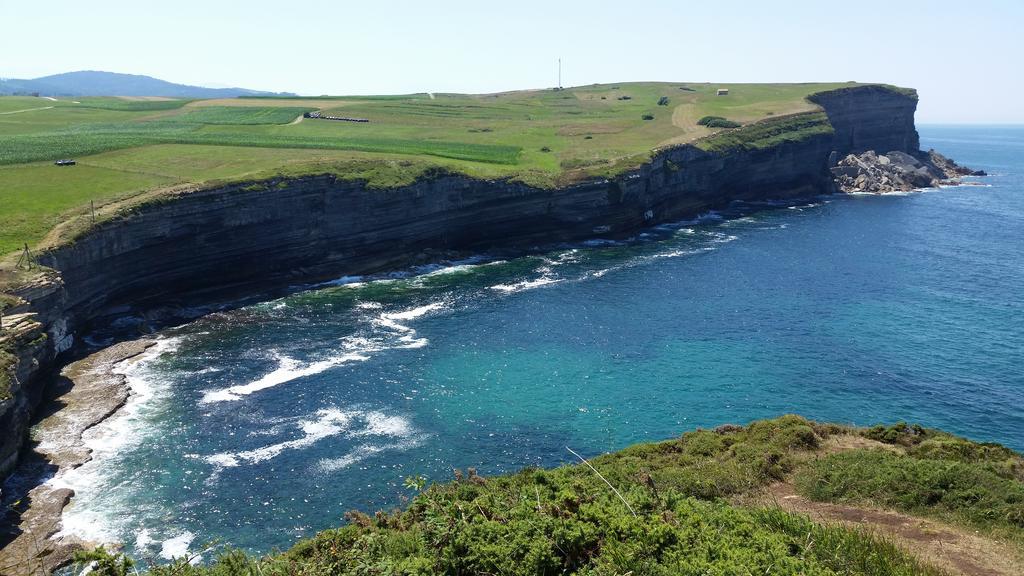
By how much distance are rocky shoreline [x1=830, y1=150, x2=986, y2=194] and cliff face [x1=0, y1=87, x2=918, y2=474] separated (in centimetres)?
2744

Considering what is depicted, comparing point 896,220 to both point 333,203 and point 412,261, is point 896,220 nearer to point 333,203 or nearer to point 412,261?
point 412,261

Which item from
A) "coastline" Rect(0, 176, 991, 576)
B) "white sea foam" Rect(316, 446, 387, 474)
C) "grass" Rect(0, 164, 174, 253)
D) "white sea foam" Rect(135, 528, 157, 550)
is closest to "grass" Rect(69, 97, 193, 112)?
"grass" Rect(0, 164, 174, 253)

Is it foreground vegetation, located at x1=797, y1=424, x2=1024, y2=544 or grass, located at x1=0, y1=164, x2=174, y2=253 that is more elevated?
grass, located at x1=0, y1=164, x2=174, y2=253

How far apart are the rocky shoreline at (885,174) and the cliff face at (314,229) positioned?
27.4 meters

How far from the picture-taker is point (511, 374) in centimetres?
5925

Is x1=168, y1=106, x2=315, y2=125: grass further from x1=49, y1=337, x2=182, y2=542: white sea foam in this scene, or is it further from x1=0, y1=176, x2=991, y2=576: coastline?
x1=49, y1=337, x2=182, y2=542: white sea foam

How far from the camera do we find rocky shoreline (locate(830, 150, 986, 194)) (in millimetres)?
150375

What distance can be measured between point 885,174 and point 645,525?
156504 mm

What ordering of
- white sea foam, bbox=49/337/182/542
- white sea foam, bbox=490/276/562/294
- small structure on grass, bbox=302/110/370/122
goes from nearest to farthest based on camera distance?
white sea foam, bbox=49/337/182/542 → white sea foam, bbox=490/276/562/294 → small structure on grass, bbox=302/110/370/122

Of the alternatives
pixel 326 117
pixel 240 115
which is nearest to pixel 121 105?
pixel 240 115

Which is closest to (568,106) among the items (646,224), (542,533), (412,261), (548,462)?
(646,224)

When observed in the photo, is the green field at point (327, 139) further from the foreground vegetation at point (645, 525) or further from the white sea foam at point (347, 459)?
the foreground vegetation at point (645, 525)

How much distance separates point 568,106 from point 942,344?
14875 centimetres

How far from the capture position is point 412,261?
93.6 meters
